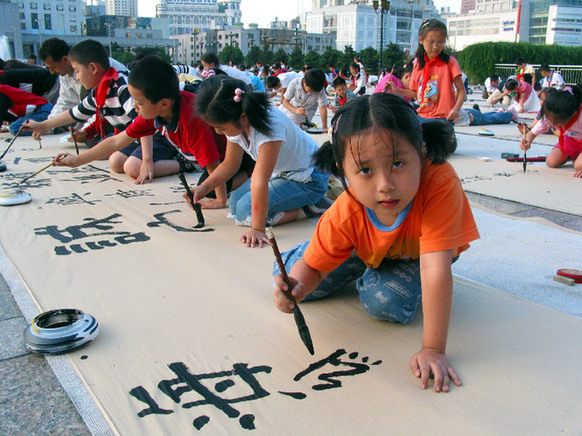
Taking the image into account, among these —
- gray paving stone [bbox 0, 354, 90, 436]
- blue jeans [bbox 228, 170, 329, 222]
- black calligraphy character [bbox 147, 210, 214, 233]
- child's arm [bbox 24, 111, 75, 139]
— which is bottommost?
gray paving stone [bbox 0, 354, 90, 436]

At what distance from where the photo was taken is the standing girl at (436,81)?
395 cm

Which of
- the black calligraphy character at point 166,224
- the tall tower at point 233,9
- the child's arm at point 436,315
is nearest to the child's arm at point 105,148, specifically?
the black calligraphy character at point 166,224

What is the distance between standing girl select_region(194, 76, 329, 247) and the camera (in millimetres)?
2135

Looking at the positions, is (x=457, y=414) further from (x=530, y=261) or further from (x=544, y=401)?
(x=530, y=261)

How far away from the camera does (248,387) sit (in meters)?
1.27

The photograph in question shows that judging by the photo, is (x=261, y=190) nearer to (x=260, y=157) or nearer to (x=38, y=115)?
(x=260, y=157)

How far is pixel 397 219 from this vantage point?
4.46ft

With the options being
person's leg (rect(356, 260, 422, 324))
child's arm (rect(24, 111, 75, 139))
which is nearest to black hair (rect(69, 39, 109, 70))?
child's arm (rect(24, 111, 75, 139))

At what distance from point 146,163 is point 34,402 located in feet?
7.76

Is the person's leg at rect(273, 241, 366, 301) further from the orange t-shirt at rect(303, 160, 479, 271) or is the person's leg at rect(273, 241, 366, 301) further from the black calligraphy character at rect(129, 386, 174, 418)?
the black calligraphy character at rect(129, 386, 174, 418)

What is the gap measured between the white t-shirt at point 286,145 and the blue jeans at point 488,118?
191 inches

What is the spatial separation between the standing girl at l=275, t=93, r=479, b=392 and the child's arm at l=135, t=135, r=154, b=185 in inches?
85.6

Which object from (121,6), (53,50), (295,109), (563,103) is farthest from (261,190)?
(121,6)

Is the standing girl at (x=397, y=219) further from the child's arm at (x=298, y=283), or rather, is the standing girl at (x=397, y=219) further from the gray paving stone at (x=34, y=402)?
the gray paving stone at (x=34, y=402)
